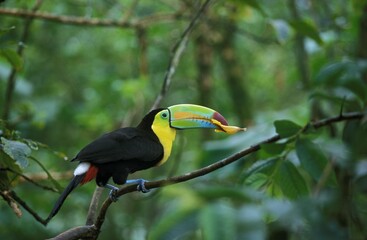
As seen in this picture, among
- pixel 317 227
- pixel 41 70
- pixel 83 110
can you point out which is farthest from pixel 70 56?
pixel 317 227

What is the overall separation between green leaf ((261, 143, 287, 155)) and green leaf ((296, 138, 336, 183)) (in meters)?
0.09

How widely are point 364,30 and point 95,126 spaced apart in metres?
2.62

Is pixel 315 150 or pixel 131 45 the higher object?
pixel 315 150

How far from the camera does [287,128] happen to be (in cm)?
178

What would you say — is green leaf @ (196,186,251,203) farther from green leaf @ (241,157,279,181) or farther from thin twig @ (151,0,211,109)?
thin twig @ (151,0,211,109)

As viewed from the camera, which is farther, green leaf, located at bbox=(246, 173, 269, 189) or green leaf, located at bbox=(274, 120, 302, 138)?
green leaf, located at bbox=(246, 173, 269, 189)

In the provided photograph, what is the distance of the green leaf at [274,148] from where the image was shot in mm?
1817

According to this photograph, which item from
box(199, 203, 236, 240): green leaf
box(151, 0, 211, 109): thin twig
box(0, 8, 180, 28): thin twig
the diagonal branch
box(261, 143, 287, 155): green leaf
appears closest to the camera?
box(199, 203, 236, 240): green leaf

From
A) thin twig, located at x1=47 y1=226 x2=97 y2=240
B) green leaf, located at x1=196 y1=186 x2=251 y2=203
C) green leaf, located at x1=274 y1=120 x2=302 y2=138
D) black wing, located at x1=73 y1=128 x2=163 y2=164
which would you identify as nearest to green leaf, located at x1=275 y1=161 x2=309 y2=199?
green leaf, located at x1=274 y1=120 x2=302 y2=138

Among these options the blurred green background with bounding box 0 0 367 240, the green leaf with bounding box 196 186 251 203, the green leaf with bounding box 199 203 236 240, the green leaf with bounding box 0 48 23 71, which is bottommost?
the blurred green background with bounding box 0 0 367 240

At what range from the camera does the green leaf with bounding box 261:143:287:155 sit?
1817 millimetres

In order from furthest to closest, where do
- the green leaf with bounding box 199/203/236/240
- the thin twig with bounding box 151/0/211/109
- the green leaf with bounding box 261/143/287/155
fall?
the thin twig with bounding box 151/0/211/109 → the green leaf with bounding box 261/143/287/155 → the green leaf with bounding box 199/203/236/240

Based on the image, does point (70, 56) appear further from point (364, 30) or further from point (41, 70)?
point (364, 30)

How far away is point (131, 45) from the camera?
5531mm
